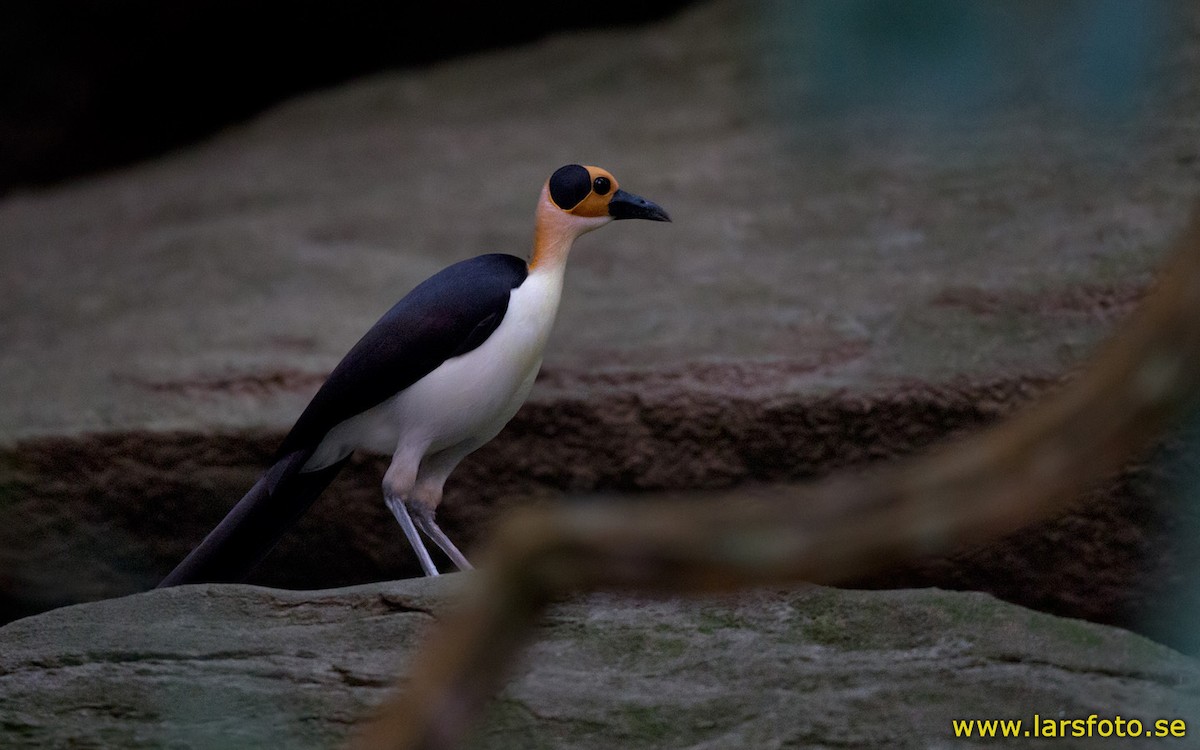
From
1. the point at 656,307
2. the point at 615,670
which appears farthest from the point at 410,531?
the point at 656,307

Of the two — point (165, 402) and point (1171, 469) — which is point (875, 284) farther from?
point (165, 402)

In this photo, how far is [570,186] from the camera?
3.42m

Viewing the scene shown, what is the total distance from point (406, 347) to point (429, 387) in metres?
0.11

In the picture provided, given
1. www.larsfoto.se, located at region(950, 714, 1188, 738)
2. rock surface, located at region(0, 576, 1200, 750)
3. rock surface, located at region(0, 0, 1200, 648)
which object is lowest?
www.larsfoto.se, located at region(950, 714, 1188, 738)

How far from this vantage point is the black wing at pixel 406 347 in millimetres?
3250

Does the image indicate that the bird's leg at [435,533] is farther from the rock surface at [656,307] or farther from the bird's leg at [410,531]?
the rock surface at [656,307]

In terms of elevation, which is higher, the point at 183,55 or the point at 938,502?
the point at 183,55

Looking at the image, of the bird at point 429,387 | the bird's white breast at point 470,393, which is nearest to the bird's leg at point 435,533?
the bird at point 429,387

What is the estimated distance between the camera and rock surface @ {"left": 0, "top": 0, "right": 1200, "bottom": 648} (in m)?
3.86

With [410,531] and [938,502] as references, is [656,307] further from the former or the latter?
[938,502]

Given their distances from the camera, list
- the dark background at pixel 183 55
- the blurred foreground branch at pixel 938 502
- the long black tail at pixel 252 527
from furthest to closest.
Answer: the dark background at pixel 183 55, the long black tail at pixel 252 527, the blurred foreground branch at pixel 938 502

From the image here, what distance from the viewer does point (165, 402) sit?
13.7 feet

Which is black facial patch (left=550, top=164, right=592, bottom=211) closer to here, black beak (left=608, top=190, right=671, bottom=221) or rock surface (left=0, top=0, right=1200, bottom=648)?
black beak (left=608, top=190, right=671, bottom=221)


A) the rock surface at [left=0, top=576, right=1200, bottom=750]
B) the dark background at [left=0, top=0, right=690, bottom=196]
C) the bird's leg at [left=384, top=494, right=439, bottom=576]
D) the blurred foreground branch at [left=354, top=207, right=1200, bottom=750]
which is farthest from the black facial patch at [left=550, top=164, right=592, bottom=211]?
the dark background at [left=0, top=0, right=690, bottom=196]
